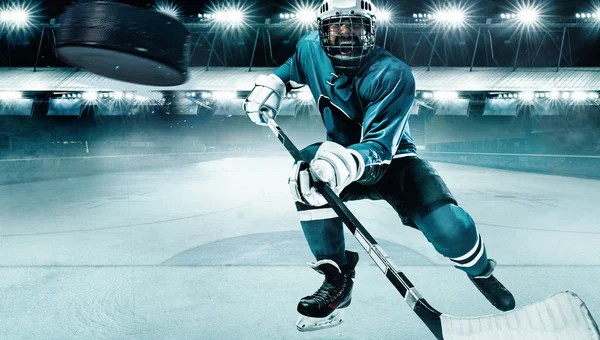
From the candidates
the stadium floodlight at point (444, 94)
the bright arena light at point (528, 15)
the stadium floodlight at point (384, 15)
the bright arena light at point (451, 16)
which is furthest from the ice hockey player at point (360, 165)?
the bright arena light at point (528, 15)

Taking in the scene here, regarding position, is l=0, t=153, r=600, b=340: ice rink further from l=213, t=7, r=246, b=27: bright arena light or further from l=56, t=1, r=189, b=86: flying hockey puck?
l=213, t=7, r=246, b=27: bright arena light

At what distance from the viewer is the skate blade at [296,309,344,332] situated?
1.90 metres

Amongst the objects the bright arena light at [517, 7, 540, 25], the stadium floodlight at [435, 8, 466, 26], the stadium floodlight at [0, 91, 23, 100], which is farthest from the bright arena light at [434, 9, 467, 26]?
the stadium floodlight at [0, 91, 23, 100]

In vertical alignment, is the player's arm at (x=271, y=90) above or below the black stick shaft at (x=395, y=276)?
above

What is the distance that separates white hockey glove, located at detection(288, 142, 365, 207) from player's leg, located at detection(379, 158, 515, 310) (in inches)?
16.6

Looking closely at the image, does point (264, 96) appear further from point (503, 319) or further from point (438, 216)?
point (503, 319)

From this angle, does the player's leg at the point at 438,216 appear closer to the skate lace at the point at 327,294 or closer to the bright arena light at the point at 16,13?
the skate lace at the point at 327,294

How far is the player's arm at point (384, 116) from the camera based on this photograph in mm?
1738

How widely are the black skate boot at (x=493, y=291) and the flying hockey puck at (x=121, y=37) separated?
208 cm

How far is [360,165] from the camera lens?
5.37 ft

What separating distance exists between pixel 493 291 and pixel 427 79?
17.9 metres

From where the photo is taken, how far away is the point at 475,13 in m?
18.6

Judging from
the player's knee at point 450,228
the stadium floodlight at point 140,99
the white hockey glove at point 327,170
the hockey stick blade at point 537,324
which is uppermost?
the white hockey glove at point 327,170

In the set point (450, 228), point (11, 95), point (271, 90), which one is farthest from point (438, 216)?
point (11, 95)
